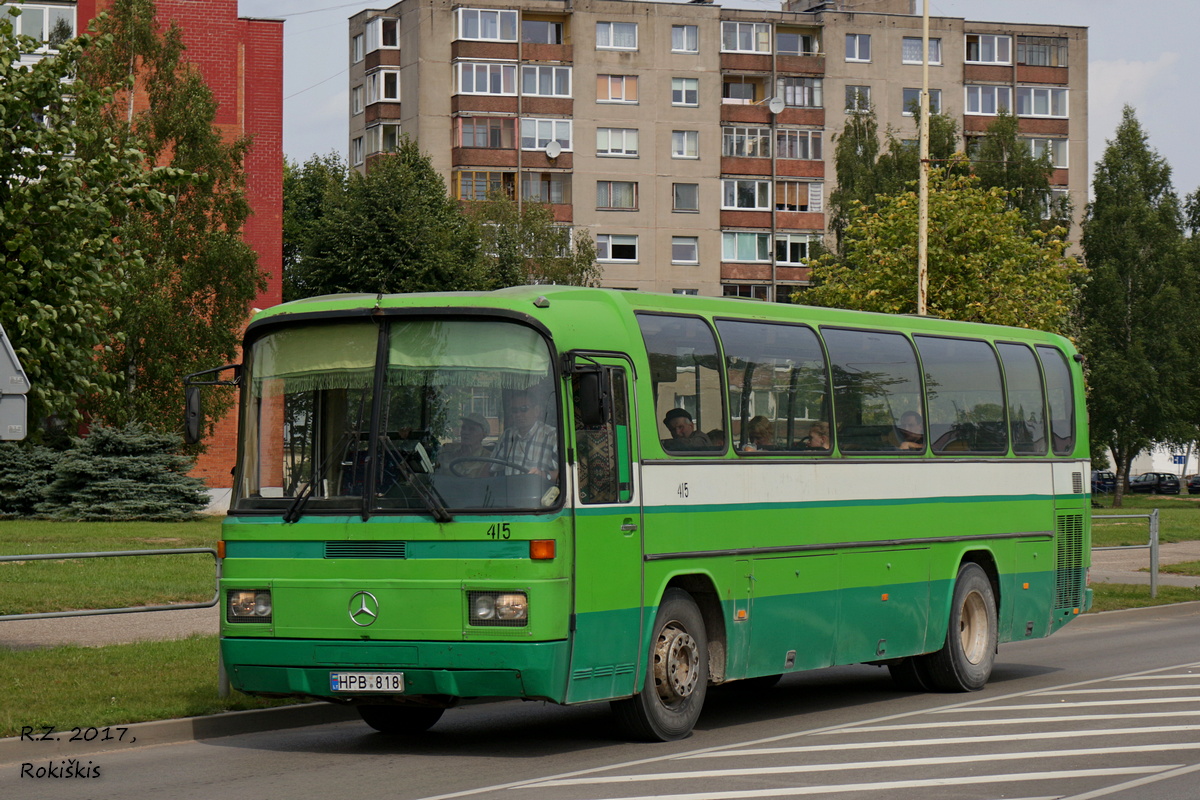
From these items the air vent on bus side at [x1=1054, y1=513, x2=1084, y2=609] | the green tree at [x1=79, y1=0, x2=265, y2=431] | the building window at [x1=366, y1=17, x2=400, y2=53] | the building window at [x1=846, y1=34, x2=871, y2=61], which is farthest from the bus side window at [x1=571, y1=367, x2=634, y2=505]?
the building window at [x1=846, y1=34, x2=871, y2=61]

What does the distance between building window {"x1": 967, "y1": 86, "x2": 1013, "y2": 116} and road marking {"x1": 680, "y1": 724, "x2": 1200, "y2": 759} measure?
83.6 metres

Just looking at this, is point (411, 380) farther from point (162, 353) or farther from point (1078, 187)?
point (1078, 187)

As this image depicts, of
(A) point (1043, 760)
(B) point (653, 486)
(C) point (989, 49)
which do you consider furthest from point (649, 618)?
(C) point (989, 49)

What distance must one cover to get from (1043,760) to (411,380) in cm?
458

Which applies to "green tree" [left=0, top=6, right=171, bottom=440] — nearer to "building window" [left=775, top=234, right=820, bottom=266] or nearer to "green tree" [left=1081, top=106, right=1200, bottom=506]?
"green tree" [left=1081, top=106, right=1200, bottom=506]

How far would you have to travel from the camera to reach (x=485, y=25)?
83.4m

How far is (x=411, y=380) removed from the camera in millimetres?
10805

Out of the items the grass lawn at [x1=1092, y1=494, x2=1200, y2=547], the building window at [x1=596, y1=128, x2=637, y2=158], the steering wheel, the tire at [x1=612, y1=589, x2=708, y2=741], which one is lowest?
the grass lawn at [x1=1092, y1=494, x2=1200, y2=547]

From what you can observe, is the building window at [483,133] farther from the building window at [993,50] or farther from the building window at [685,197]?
the building window at [993,50]

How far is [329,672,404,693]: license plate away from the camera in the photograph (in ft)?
34.4

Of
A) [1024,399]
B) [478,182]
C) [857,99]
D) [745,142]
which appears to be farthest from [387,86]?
[1024,399]

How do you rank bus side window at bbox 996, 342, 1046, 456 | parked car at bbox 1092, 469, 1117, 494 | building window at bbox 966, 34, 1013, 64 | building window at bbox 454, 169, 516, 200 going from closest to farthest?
bus side window at bbox 996, 342, 1046, 456, building window at bbox 454, 169, 516, 200, parked car at bbox 1092, 469, 1117, 494, building window at bbox 966, 34, 1013, 64

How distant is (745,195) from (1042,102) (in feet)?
61.7

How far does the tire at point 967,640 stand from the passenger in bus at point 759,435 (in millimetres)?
3241
